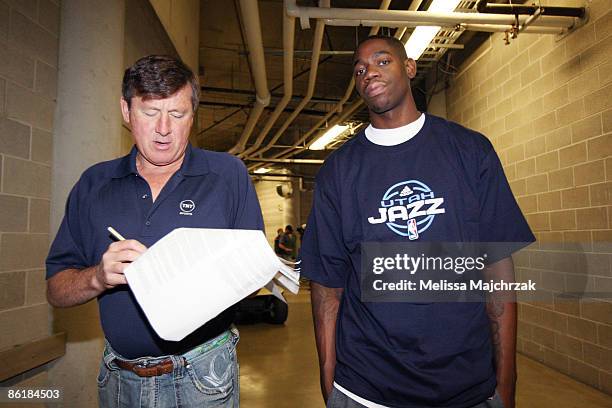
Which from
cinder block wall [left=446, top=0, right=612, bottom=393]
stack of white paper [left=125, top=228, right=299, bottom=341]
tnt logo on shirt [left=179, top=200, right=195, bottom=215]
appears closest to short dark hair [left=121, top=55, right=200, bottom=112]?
tnt logo on shirt [left=179, top=200, right=195, bottom=215]

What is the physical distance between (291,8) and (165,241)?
9.38 ft

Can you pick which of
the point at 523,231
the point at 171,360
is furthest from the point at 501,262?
the point at 171,360

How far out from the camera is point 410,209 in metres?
1.15

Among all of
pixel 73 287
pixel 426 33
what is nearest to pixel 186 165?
pixel 73 287

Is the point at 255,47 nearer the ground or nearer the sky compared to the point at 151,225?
nearer the sky

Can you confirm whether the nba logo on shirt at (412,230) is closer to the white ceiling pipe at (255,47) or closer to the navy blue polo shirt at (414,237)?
the navy blue polo shirt at (414,237)

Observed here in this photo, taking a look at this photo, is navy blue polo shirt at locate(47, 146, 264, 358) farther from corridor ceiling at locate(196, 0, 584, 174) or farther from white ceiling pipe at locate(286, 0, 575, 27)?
corridor ceiling at locate(196, 0, 584, 174)

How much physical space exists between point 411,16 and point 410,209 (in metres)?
2.41

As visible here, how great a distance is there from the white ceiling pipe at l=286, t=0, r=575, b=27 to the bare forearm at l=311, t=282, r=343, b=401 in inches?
98.5

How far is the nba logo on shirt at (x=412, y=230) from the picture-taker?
115 cm

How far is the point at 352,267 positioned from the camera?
1.23 m

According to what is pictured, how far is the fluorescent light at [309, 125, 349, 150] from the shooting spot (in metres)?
6.61

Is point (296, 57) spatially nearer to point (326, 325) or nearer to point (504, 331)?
point (326, 325)

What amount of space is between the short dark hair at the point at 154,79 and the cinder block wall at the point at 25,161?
4.17 ft
